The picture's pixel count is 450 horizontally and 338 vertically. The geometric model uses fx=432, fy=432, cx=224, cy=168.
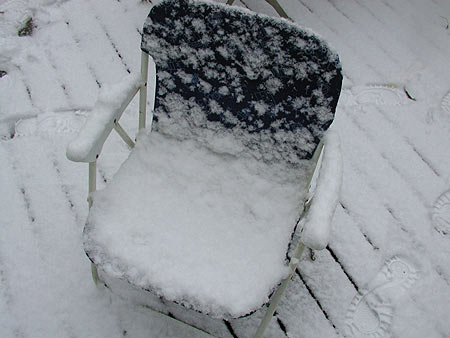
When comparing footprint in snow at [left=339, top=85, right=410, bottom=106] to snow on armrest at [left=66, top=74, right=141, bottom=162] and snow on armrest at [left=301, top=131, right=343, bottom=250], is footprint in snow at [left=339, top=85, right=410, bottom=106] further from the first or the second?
snow on armrest at [left=66, top=74, right=141, bottom=162]

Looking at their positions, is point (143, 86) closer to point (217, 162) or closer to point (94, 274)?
point (217, 162)

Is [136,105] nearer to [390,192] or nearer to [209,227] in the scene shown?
[209,227]

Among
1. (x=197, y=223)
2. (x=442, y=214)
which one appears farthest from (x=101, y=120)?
A: (x=442, y=214)

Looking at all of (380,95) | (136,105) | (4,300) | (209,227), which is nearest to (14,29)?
(136,105)

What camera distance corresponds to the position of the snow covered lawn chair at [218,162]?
111 cm

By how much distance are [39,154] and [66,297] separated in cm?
67

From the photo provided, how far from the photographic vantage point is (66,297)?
1.51 m

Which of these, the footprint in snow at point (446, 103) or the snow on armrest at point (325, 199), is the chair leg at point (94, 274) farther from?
the footprint in snow at point (446, 103)

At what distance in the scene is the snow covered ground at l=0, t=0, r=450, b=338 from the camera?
1510 mm

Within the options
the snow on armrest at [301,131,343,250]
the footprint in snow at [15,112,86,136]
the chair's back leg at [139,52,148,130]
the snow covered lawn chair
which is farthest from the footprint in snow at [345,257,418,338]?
the footprint in snow at [15,112,86,136]

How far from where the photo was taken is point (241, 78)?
1239 millimetres

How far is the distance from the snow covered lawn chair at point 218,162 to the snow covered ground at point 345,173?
0.42 meters

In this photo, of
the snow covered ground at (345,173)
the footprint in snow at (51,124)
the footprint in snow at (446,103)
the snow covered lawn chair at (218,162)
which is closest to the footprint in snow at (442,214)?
the snow covered ground at (345,173)

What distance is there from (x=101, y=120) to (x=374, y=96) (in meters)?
1.54
